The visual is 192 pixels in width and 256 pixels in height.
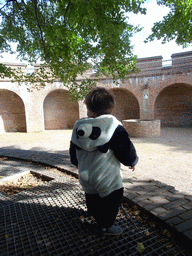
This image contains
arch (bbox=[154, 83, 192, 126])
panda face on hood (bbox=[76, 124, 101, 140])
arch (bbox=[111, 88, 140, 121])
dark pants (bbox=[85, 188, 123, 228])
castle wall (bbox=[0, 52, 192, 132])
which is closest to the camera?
panda face on hood (bbox=[76, 124, 101, 140])

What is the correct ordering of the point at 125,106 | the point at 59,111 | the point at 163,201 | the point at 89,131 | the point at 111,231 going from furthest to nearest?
the point at 125,106 → the point at 59,111 → the point at 163,201 → the point at 111,231 → the point at 89,131

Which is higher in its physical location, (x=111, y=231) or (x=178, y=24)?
(x=178, y=24)

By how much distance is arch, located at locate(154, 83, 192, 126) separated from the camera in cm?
1426

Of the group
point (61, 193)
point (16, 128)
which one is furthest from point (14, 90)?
point (61, 193)

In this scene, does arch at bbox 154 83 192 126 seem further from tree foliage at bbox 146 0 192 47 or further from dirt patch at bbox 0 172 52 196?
dirt patch at bbox 0 172 52 196

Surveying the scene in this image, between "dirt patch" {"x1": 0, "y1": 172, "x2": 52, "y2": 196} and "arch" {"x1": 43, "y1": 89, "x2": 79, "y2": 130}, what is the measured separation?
11.7 meters

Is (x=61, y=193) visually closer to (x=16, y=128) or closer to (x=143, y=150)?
(x=143, y=150)

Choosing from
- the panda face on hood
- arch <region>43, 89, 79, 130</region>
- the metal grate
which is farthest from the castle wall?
the panda face on hood

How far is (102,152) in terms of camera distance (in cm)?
155

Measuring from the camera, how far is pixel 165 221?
194cm

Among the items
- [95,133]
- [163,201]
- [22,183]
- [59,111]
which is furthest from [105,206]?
[59,111]

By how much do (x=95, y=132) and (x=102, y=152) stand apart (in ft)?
0.64

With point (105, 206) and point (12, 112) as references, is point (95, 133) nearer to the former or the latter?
point (105, 206)

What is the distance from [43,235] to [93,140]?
1.31 meters
